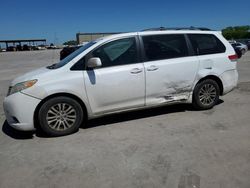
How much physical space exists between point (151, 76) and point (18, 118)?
2.45 m

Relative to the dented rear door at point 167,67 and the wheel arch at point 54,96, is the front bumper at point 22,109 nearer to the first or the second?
the wheel arch at point 54,96

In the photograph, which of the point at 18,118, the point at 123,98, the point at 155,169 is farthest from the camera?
the point at 123,98

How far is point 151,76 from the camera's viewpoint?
481 centimetres

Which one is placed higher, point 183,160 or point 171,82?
point 171,82

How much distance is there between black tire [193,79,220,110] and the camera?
538cm

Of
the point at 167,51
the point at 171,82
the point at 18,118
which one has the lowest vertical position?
the point at 18,118

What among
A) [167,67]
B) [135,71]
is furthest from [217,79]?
[135,71]

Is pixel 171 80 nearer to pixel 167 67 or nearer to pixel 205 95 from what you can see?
pixel 167 67

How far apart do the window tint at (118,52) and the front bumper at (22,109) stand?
4.44 ft

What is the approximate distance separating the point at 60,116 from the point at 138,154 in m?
1.59

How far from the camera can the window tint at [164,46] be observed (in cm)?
492

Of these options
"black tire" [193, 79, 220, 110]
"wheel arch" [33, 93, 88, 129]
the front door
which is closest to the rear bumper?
"black tire" [193, 79, 220, 110]

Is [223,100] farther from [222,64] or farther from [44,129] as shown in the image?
[44,129]

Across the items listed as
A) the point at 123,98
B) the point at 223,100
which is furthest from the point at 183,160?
the point at 223,100
